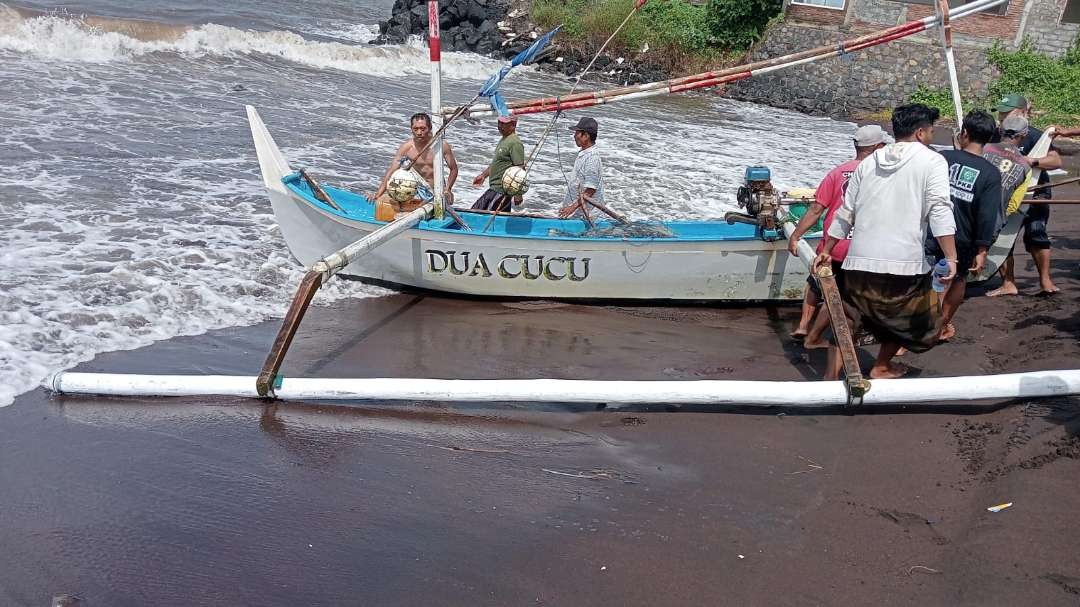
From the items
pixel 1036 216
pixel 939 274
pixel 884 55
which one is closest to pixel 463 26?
pixel 884 55

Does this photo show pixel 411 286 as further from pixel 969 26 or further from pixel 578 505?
pixel 969 26

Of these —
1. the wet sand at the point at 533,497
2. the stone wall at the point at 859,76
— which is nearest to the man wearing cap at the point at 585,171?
the wet sand at the point at 533,497

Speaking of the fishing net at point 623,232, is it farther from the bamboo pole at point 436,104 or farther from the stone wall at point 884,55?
the stone wall at point 884,55

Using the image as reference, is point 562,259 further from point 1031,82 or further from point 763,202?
point 1031,82

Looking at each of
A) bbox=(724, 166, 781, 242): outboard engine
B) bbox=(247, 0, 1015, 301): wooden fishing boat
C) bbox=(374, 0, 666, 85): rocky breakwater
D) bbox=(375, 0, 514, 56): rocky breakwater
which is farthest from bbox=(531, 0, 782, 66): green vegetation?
bbox=(724, 166, 781, 242): outboard engine

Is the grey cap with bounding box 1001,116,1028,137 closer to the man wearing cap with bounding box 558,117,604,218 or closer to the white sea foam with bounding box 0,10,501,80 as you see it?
the man wearing cap with bounding box 558,117,604,218

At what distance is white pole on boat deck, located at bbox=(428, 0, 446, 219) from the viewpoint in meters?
6.38

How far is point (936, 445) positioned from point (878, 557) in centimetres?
122

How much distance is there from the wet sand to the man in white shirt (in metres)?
0.56

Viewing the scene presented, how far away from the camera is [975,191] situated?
16.8ft

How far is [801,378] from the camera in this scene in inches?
228

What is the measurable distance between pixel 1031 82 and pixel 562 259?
620 inches

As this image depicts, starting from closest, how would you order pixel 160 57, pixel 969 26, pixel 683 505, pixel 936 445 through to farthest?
pixel 683 505 < pixel 936 445 < pixel 160 57 < pixel 969 26

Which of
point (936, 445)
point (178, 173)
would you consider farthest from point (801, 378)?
point (178, 173)
